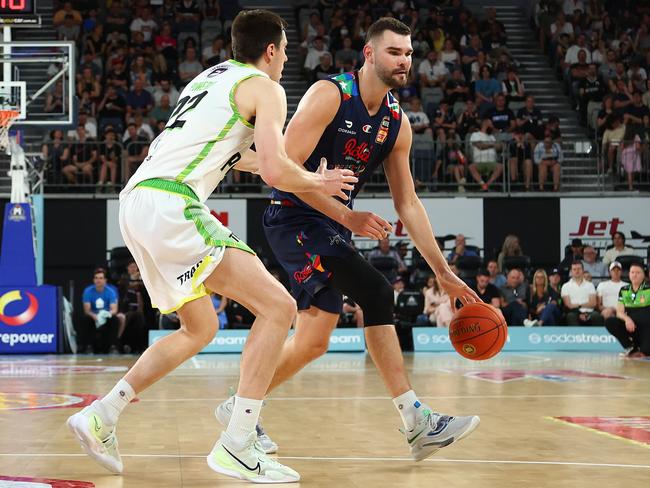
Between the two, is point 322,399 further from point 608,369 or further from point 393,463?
point 608,369

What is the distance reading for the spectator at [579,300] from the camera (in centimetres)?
1644

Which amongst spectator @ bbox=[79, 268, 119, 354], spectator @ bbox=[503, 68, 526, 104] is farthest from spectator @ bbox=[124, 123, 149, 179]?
spectator @ bbox=[503, 68, 526, 104]

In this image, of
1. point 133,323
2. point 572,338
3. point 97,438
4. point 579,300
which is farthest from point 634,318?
point 97,438

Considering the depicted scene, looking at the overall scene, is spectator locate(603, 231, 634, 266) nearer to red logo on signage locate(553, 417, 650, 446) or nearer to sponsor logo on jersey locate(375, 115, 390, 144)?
red logo on signage locate(553, 417, 650, 446)

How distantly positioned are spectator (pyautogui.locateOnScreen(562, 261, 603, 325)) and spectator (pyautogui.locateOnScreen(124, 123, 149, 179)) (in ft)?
25.4

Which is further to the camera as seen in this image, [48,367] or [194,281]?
[48,367]

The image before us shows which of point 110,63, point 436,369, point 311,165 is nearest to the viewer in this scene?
point 311,165

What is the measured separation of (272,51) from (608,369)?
8.09m

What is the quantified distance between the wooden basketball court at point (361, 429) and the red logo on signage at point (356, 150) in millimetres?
1520

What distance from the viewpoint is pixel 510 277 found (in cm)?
1697

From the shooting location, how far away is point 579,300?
653 inches

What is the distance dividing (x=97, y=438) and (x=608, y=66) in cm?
2021

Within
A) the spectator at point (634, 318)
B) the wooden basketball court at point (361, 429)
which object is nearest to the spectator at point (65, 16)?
the wooden basketball court at point (361, 429)

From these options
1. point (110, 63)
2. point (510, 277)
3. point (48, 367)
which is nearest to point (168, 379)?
point (48, 367)
